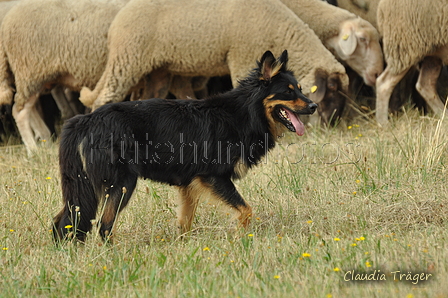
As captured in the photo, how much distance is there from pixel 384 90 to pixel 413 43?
2.84ft

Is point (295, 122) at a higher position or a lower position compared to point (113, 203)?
higher

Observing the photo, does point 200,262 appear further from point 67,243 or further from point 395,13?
point 395,13

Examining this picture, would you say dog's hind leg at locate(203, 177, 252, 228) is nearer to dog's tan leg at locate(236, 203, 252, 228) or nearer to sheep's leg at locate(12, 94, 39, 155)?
dog's tan leg at locate(236, 203, 252, 228)

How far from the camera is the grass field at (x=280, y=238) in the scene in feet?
11.2

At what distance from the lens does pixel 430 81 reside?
27.0ft

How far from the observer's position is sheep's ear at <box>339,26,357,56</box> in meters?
8.60

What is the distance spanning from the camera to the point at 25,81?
335 inches

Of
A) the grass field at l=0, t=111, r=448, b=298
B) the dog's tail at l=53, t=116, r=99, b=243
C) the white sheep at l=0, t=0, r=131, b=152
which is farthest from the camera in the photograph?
the white sheep at l=0, t=0, r=131, b=152

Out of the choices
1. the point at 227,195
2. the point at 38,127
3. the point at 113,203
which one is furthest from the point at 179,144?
the point at 38,127

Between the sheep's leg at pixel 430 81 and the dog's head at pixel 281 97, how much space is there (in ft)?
13.5

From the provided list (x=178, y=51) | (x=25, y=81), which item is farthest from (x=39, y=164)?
(x=178, y=51)

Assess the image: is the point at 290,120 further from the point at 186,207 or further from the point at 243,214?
the point at 186,207

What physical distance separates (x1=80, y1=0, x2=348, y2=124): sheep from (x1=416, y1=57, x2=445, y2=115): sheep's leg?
1.01 metres

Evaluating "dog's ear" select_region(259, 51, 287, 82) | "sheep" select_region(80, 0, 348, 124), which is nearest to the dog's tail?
"dog's ear" select_region(259, 51, 287, 82)
